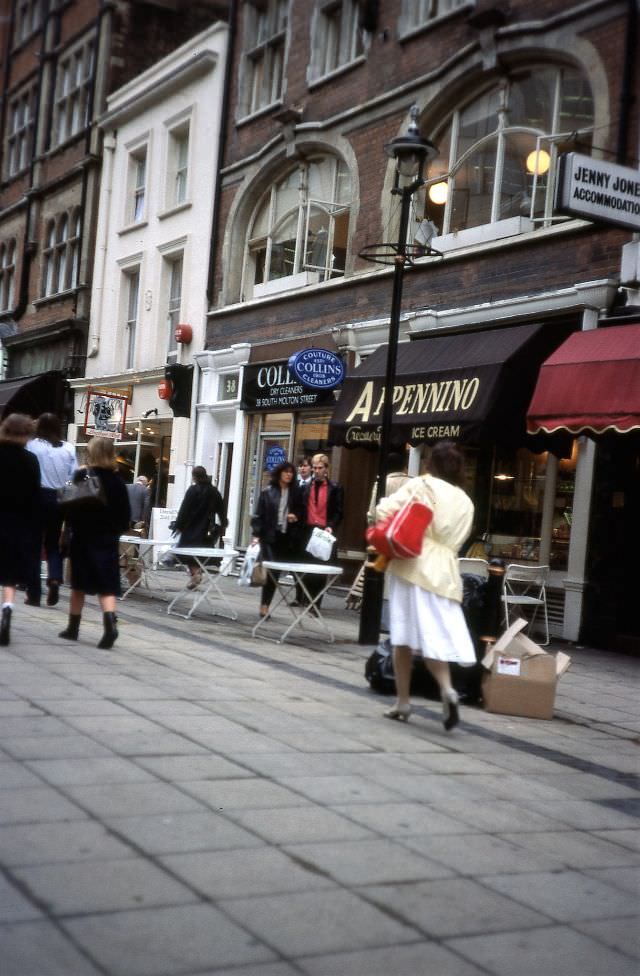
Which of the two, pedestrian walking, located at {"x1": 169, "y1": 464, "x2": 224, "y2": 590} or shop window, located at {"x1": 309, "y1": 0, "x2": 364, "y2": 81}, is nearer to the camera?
pedestrian walking, located at {"x1": 169, "y1": 464, "x2": 224, "y2": 590}

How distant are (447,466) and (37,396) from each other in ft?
76.6

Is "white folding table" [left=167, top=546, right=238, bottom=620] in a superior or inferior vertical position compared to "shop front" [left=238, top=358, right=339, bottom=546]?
inferior

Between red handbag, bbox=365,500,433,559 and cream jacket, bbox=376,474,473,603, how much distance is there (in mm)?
90

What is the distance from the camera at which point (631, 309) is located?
1305cm

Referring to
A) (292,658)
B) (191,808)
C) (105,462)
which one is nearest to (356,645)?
(292,658)

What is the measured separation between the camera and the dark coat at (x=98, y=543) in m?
9.13

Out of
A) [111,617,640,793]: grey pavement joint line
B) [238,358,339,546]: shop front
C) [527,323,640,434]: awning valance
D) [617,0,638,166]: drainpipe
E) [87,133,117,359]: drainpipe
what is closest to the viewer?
[111,617,640,793]: grey pavement joint line

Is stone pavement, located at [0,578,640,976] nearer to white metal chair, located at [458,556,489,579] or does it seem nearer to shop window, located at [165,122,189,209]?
white metal chair, located at [458,556,489,579]

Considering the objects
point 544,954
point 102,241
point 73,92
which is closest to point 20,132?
point 73,92

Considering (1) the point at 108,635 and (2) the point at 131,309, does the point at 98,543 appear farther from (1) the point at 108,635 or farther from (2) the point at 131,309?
(2) the point at 131,309

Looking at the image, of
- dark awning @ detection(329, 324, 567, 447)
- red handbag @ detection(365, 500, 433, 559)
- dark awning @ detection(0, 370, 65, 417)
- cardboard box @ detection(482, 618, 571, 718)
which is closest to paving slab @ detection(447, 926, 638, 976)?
red handbag @ detection(365, 500, 433, 559)

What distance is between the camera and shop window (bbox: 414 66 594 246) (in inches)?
577

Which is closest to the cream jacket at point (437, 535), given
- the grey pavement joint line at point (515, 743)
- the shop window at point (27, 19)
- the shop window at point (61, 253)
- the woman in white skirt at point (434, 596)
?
the woman in white skirt at point (434, 596)

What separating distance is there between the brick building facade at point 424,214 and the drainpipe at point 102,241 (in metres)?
5.82
